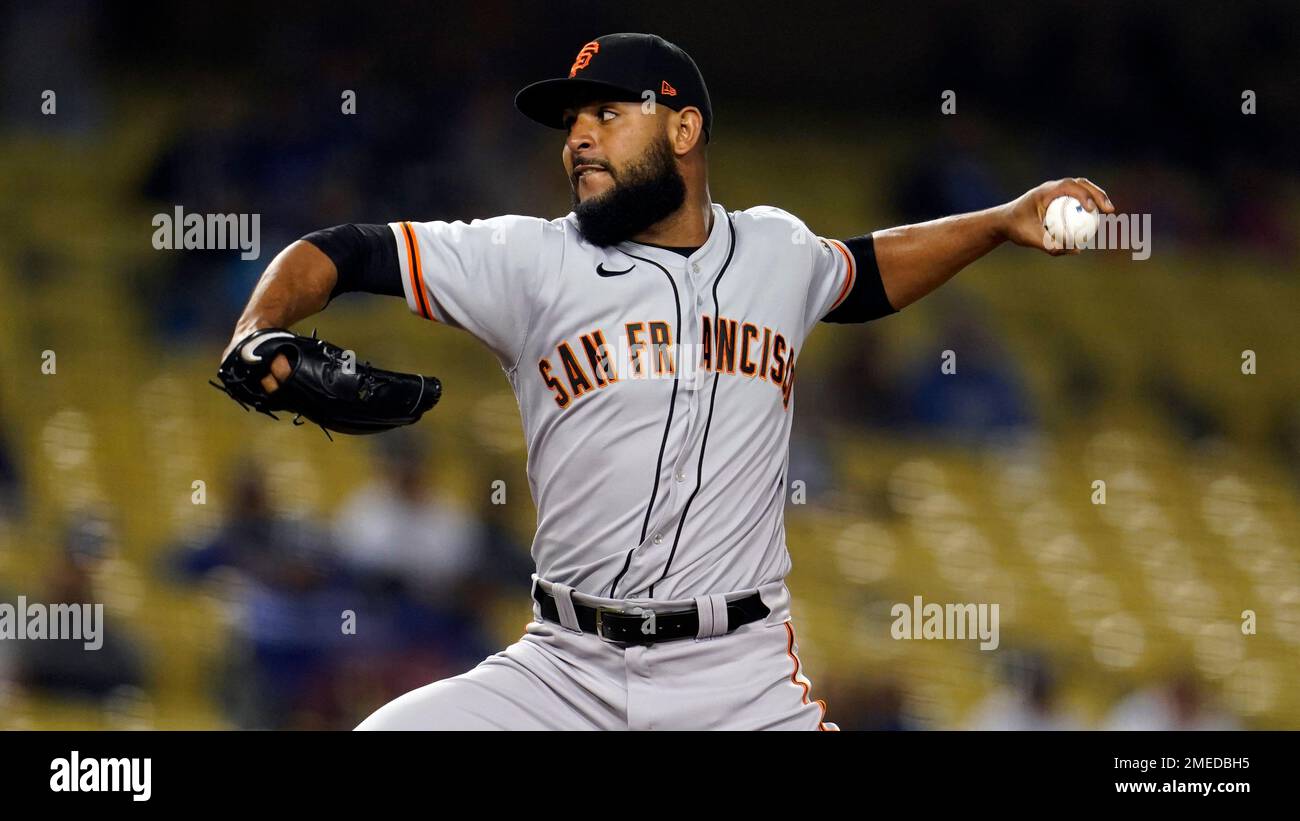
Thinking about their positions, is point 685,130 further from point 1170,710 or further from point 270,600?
point 1170,710

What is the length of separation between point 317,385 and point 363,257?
0.37m

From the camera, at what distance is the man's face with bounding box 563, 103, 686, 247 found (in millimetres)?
2621

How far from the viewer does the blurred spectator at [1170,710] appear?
518cm

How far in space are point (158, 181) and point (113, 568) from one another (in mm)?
1623

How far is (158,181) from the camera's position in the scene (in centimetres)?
592

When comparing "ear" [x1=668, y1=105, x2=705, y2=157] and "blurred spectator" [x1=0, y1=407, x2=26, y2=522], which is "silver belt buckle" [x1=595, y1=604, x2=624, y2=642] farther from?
"blurred spectator" [x1=0, y1=407, x2=26, y2=522]

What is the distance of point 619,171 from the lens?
8.64ft

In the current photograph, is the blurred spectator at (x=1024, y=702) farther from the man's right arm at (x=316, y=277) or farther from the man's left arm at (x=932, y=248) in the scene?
the man's right arm at (x=316, y=277)

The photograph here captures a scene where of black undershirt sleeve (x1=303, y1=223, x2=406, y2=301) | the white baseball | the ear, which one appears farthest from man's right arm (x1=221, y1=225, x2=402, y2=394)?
the white baseball

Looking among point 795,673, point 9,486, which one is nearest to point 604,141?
point 795,673

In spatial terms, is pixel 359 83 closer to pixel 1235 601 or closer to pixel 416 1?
pixel 416 1

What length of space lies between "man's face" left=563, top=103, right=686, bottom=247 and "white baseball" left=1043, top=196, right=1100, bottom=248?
0.65 m

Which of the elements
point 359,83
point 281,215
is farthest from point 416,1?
point 281,215

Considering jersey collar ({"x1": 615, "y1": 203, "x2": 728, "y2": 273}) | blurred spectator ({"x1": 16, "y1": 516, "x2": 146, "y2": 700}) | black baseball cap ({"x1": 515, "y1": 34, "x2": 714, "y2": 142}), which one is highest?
black baseball cap ({"x1": 515, "y1": 34, "x2": 714, "y2": 142})
